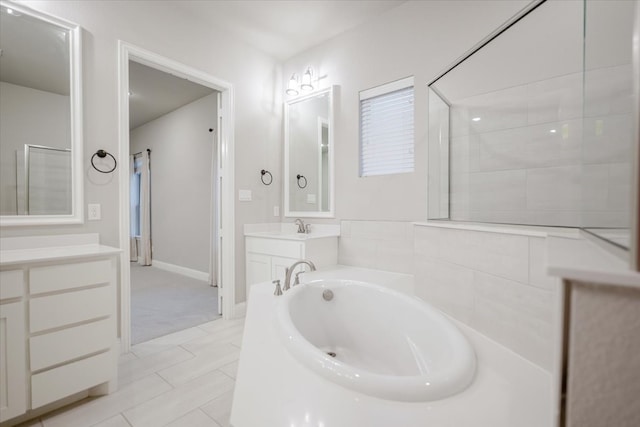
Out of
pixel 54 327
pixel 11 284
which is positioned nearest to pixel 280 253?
pixel 54 327

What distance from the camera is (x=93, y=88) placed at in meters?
1.94

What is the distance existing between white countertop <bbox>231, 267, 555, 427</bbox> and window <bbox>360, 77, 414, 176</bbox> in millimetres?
1747

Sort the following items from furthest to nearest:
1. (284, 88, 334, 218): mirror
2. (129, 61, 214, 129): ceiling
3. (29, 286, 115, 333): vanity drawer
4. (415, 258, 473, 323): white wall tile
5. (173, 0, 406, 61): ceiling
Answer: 1. (129, 61, 214, 129): ceiling
2. (284, 88, 334, 218): mirror
3. (173, 0, 406, 61): ceiling
4. (29, 286, 115, 333): vanity drawer
5. (415, 258, 473, 323): white wall tile

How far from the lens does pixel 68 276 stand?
145 cm

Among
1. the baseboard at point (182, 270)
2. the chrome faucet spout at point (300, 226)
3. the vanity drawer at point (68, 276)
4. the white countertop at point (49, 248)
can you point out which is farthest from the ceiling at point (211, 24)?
the baseboard at point (182, 270)

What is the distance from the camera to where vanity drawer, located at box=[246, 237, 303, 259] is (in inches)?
95.9

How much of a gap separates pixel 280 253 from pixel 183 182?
9.43 ft

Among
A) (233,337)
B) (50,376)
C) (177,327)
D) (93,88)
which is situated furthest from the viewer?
(177,327)

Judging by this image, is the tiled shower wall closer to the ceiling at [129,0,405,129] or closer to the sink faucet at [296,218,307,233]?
the sink faucet at [296,218,307,233]

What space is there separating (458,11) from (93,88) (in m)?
2.68

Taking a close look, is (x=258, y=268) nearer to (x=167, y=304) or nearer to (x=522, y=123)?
(x=167, y=304)

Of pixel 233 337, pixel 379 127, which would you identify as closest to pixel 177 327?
pixel 233 337

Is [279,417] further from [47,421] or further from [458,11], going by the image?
[458,11]

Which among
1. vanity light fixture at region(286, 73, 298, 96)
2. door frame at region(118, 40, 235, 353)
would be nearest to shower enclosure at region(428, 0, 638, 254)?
vanity light fixture at region(286, 73, 298, 96)
